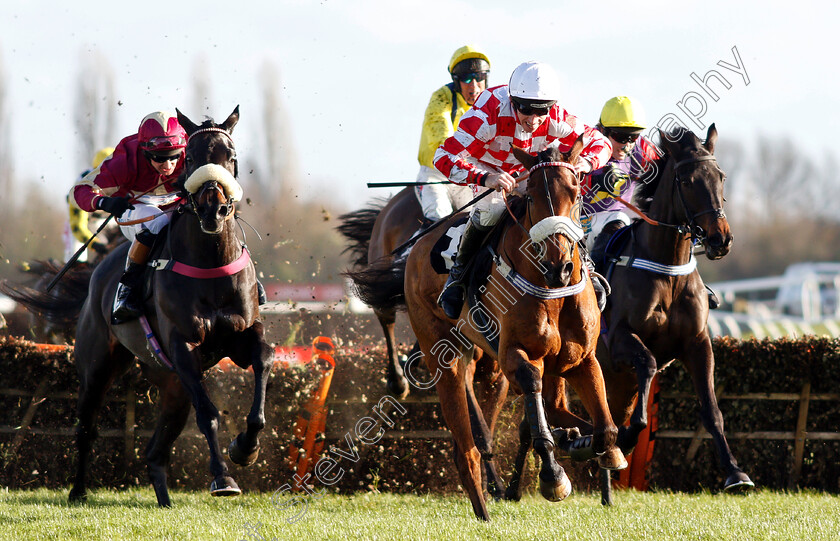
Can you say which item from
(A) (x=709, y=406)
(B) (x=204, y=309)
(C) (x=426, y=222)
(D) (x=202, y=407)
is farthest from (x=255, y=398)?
(A) (x=709, y=406)

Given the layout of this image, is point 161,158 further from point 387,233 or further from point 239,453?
point 387,233

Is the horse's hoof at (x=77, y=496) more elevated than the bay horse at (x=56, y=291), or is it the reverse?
the bay horse at (x=56, y=291)

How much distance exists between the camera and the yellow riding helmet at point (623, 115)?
275 inches

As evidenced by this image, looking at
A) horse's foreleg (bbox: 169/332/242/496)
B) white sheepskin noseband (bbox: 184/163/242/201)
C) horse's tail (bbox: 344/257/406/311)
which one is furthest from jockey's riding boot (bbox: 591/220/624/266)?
horse's foreleg (bbox: 169/332/242/496)

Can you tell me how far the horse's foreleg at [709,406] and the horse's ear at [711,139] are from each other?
4.05ft

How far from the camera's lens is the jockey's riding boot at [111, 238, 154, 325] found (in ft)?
19.6

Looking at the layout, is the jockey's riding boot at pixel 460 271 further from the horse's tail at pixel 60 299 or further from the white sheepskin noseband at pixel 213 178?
the horse's tail at pixel 60 299

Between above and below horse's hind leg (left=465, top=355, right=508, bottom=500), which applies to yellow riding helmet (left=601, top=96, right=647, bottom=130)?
above

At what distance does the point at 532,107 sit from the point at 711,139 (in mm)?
1853

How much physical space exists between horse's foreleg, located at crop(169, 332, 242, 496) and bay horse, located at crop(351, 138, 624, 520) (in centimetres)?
132

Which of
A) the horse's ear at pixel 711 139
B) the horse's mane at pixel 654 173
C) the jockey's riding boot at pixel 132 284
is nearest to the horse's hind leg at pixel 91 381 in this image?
the jockey's riding boot at pixel 132 284

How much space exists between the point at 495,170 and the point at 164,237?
6.92 ft

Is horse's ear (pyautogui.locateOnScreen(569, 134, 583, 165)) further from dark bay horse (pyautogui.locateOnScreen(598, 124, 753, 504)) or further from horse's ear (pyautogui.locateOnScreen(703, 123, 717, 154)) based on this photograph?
horse's ear (pyautogui.locateOnScreen(703, 123, 717, 154))

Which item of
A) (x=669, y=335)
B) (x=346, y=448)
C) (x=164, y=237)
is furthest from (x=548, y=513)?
(x=164, y=237)
